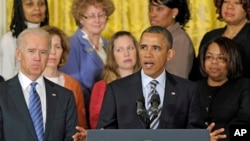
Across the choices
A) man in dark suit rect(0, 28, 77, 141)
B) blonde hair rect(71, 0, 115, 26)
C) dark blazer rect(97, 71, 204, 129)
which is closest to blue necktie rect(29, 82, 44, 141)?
man in dark suit rect(0, 28, 77, 141)

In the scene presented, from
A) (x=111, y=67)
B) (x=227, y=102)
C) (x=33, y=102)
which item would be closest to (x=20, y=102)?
(x=33, y=102)

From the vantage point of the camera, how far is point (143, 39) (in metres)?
4.22

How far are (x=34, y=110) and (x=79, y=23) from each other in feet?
5.08

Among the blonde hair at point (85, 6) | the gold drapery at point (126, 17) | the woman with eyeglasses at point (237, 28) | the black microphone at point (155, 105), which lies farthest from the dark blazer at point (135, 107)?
the gold drapery at point (126, 17)

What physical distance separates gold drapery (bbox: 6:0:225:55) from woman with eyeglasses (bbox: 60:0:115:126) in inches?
29.5

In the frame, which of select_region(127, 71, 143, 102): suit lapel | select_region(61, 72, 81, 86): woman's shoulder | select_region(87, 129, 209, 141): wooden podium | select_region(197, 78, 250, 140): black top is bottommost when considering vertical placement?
select_region(197, 78, 250, 140): black top

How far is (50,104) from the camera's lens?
400cm

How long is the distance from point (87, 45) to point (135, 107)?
1.36m

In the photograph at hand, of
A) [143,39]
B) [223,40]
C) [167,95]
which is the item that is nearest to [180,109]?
[167,95]

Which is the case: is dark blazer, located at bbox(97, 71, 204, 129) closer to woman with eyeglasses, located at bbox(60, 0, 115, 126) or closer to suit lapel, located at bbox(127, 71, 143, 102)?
suit lapel, located at bbox(127, 71, 143, 102)

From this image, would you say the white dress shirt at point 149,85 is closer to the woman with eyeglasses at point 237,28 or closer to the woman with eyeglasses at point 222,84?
the woman with eyeglasses at point 222,84

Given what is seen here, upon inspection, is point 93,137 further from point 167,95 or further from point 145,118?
point 167,95

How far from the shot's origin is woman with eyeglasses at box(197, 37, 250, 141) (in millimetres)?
4855

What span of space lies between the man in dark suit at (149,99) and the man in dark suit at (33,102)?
21 cm
